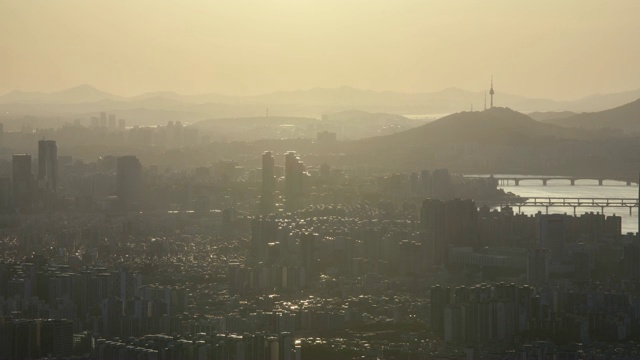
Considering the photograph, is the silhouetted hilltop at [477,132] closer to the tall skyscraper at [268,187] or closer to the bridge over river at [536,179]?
the bridge over river at [536,179]

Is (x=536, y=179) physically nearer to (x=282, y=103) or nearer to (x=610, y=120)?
(x=610, y=120)

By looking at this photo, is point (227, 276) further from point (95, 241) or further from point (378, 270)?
point (95, 241)

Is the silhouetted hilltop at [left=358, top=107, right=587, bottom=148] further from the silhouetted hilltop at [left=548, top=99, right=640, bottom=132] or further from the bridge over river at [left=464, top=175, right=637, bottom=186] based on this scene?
the bridge over river at [left=464, top=175, right=637, bottom=186]

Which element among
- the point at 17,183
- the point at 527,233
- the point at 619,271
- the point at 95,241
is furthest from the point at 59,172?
the point at 619,271

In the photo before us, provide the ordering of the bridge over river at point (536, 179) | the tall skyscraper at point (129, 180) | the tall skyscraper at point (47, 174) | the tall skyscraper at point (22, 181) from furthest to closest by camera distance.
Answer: the bridge over river at point (536, 179)
the tall skyscraper at point (129, 180)
the tall skyscraper at point (47, 174)
the tall skyscraper at point (22, 181)

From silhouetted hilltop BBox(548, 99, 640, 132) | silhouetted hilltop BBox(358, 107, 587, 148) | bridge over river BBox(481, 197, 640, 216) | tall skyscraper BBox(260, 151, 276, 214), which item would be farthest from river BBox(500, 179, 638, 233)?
silhouetted hilltop BBox(548, 99, 640, 132)

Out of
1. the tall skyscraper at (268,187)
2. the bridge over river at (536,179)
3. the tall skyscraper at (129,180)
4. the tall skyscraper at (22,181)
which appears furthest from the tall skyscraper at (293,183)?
the bridge over river at (536,179)
